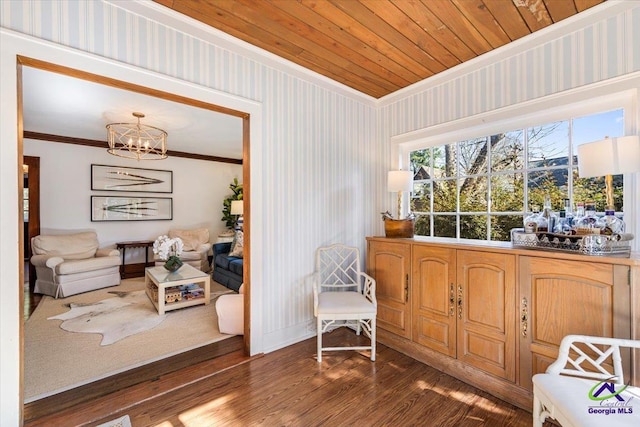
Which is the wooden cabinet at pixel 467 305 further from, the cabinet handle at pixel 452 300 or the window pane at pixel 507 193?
the window pane at pixel 507 193

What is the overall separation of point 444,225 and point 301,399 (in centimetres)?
205

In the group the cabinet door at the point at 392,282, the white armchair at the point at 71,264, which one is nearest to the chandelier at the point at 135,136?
the white armchair at the point at 71,264

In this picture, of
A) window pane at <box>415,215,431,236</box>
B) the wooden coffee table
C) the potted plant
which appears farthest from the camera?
the potted plant

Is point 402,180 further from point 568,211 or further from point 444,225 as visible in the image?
point 568,211

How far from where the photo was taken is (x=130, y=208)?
5.34 m

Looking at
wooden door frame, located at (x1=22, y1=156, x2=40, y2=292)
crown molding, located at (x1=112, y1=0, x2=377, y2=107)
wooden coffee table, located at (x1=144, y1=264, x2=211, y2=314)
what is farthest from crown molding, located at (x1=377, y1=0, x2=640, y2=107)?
wooden door frame, located at (x1=22, y1=156, x2=40, y2=292)

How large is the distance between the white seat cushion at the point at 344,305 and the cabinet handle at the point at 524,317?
0.99 metres

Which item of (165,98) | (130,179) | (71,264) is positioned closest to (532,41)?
(165,98)

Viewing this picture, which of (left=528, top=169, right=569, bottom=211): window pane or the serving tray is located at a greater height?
(left=528, top=169, right=569, bottom=211): window pane

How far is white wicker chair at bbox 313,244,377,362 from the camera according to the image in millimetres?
2205

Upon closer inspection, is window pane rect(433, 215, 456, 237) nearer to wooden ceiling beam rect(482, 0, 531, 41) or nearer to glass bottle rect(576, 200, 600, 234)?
glass bottle rect(576, 200, 600, 234)

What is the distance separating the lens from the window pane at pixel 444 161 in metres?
2.70

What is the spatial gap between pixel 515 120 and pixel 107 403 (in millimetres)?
3633

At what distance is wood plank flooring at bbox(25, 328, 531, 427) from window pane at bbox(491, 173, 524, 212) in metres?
1.46
